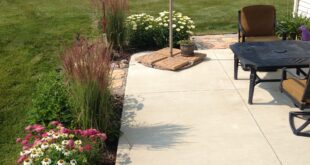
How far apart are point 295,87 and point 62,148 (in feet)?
8.10

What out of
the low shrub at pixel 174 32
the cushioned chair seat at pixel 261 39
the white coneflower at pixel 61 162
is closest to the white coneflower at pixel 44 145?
the white coneflower at pixel 61 162

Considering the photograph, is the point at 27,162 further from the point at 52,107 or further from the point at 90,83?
the point at 52,107

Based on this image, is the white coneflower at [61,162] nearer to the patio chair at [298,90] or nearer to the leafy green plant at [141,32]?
the patio chair at [298,90]

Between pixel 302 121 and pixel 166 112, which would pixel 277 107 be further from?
pixel 166 112

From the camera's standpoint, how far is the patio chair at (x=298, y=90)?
4.06 m

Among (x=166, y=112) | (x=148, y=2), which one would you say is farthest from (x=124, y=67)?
(x=148, y=2)

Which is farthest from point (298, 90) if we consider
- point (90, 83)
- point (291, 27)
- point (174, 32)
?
point (174, 32)

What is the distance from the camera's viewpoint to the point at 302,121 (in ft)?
14.6

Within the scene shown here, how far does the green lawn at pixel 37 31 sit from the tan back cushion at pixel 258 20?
6.18 feet

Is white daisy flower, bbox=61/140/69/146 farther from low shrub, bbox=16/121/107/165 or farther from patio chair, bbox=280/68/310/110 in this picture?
patio chair, bbox=280/68/310/110

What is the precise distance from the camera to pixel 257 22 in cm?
642

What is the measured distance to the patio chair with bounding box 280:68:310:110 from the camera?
160 inches

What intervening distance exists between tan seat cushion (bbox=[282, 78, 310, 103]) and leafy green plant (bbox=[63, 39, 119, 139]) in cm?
190

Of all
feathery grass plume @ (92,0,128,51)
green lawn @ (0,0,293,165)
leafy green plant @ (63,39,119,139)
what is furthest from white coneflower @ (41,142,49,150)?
feathery grass plume @ (92,0,128,51)
